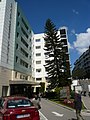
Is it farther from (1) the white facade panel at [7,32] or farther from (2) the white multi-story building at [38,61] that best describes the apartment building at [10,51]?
(2) the white multi-story building at [38,61]

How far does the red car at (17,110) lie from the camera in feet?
24.7

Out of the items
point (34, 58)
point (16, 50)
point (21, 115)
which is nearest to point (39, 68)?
point (34, 58)

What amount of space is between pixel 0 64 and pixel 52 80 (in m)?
11.6

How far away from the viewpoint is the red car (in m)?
7.53

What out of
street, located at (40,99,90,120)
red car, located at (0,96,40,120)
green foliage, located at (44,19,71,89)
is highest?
green foliage, located at (44,19,71,89)

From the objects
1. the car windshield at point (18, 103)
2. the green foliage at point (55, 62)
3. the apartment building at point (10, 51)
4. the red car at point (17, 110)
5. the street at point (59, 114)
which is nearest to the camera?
the red car at point (17, 110)

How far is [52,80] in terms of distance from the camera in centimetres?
3938

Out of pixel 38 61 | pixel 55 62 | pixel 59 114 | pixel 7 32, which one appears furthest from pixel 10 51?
pixel 38 61

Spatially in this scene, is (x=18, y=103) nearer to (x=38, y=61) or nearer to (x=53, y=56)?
(x=53, y=56)

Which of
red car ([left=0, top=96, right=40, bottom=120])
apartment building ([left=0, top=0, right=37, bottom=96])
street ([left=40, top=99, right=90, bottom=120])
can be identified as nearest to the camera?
red car ([left=0, top=96, right=40, bottom=120])

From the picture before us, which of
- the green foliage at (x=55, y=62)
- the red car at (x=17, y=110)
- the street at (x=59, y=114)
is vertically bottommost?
the street at (x=59, y=114)

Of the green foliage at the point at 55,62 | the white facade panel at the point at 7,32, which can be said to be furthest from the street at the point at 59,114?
the green foliage at the point at 55,62

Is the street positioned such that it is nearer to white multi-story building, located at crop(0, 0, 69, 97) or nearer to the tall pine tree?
→ white multi-story building, located at crop(0, 0, 69, 97)

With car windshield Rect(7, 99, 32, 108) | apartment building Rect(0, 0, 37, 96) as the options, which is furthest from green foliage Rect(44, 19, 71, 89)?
car windshield Rect(7, 99, 32, 108)
